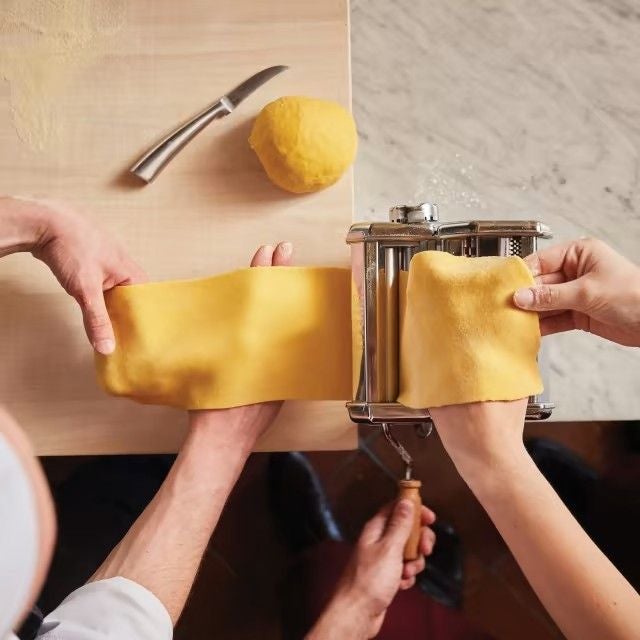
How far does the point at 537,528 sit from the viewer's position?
455 millimetres

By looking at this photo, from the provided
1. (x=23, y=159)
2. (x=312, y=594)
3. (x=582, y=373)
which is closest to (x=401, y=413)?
(x=582, y=373)

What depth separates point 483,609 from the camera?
992 millimetres

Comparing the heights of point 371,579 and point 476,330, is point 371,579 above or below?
below

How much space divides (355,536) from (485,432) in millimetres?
563

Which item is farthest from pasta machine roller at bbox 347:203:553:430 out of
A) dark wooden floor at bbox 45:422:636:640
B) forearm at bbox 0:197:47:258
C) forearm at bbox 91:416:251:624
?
dark wooden floor at bbox 45:422:636:640

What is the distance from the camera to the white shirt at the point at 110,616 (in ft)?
1.70

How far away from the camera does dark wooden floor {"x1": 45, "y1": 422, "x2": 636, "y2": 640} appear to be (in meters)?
0.97

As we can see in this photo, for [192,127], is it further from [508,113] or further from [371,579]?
[371,579]

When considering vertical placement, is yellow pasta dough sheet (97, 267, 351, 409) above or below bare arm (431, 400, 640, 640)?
above

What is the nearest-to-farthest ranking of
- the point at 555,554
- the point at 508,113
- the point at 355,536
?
the point at 555,554 → the point at 508,113 → the point at 355,536

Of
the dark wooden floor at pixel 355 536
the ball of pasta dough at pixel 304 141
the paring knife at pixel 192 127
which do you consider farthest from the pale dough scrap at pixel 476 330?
the dark wooden floor at pixel 355 536

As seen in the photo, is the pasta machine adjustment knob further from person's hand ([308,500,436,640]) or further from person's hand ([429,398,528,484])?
person's hand ([308,500,436,640])

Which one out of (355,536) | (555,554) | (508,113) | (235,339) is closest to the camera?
(555,554)

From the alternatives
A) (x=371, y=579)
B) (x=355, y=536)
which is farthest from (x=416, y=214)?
(x=355, y=536)
